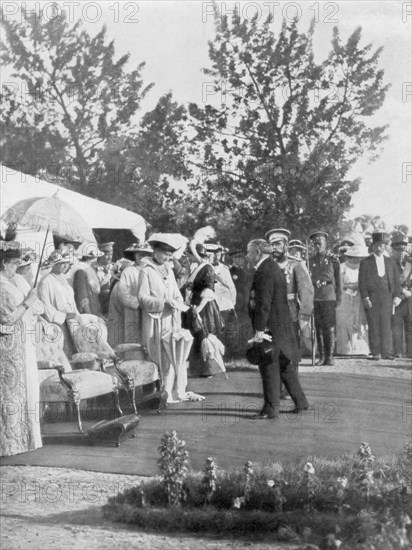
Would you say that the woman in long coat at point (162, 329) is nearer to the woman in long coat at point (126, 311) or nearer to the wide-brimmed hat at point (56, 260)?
the woman in long coat at point (126, 311)

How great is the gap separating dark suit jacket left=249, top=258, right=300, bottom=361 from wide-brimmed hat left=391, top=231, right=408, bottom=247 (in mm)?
4024

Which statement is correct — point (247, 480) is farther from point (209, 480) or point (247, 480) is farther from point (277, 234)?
point (277, 234)

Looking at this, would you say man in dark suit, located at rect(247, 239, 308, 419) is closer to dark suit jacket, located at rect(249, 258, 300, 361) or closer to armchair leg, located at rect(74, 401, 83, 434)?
dark suit jacket, located at rect(249, 258, 300, 361)

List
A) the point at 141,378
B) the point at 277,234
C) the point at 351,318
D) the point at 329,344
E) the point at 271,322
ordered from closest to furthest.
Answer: the point at 271,322
the point at 141,378
the point at 277,234
the point at 329,344
the point at 351,318

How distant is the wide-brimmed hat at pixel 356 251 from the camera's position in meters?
13.3

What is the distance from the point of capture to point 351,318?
1321 cm

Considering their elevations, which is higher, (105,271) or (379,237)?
(379,237)

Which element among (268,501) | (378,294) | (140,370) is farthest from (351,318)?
(268,501)

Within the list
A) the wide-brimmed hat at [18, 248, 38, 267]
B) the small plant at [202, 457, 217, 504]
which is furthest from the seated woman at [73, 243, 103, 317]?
the small plant at [202, 457, 217, 504]

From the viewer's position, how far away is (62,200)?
370 inches

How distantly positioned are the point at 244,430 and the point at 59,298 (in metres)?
2.36

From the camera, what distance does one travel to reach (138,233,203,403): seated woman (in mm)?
9391

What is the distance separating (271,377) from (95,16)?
140 inches

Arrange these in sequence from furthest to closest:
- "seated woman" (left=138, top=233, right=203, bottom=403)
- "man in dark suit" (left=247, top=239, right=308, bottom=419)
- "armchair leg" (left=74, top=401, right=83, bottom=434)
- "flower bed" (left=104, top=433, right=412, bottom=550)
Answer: "seated woman" (left=138, top=233, right=203, bottom=403)
"man in dark suit" (left=247, top=239, right=308, bottom=419)
"armchair leg" (left=74, top=401, right=83, bottom=434)
"flower bed" (left=104, top=433, right=412, bottom=550)
